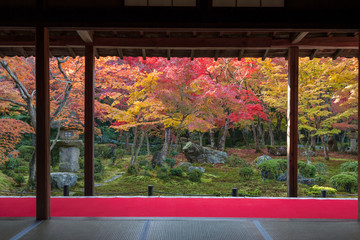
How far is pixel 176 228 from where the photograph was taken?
2760mm

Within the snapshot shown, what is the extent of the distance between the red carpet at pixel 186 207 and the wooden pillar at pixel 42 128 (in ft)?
1.01

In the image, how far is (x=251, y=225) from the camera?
2.85 metres

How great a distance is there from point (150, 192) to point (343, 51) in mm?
4552

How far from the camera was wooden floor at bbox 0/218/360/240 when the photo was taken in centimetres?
256

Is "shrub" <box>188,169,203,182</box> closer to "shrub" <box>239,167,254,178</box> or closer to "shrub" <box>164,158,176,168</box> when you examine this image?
"shrub" <box>164,158,176,168</box>

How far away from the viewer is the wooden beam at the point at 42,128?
2.96 m

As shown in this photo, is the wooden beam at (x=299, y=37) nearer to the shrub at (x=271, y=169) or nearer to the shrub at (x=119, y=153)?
the shrub at (x=271, y=169)

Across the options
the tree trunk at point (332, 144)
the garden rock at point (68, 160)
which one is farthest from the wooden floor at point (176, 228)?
the tree trunk at point (332, 144)

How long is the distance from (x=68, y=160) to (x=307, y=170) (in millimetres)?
9432

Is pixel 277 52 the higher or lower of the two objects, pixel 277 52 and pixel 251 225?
the higher

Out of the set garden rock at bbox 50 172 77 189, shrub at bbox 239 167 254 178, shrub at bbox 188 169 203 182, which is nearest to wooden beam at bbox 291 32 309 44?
shrub at bbox 188 169 203 182

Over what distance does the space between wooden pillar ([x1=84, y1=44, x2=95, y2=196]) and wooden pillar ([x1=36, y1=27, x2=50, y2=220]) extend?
109cm

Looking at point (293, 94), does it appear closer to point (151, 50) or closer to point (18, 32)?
point (151, 50)

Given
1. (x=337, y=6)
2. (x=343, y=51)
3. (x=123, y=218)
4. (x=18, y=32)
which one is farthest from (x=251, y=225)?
(x=18, y=32)
